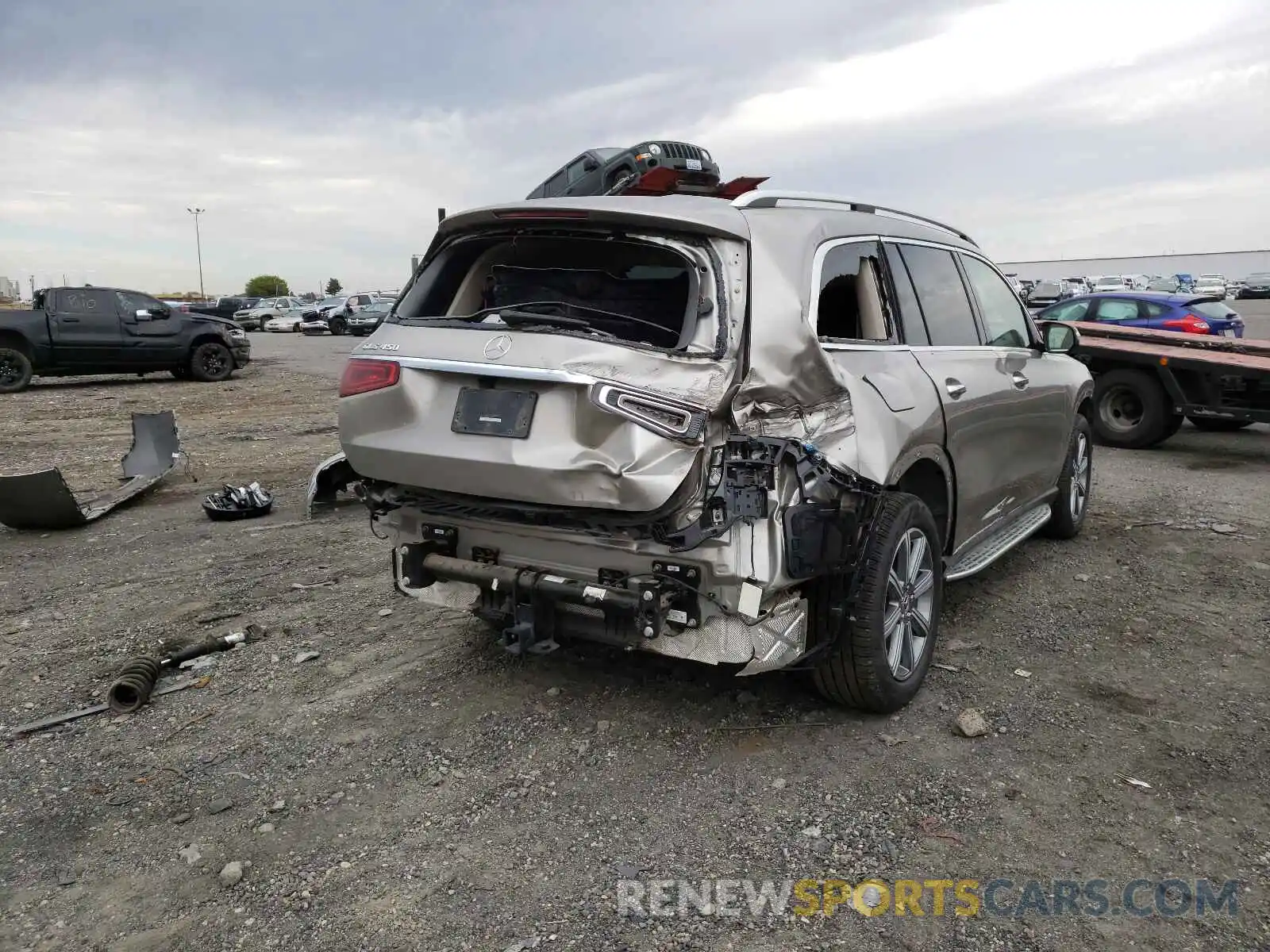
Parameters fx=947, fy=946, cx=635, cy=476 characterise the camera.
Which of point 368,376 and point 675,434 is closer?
point 675,434

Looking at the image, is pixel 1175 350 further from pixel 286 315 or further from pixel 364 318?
pixel 286 315

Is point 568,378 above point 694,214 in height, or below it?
below

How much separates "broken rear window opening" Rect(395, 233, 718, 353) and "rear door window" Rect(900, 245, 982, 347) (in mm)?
1292

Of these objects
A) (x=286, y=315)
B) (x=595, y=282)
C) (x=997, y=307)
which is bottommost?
(x=286, y=315)

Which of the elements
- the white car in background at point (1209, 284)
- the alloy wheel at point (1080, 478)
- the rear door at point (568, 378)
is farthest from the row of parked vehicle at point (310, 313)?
the white car in background at point (1209, 284)

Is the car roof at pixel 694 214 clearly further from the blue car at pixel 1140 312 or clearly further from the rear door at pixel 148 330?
the rear door at pixel 148 330

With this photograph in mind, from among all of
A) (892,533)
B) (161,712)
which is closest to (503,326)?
(892,533)

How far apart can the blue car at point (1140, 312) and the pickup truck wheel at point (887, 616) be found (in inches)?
431

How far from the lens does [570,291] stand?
145 inches

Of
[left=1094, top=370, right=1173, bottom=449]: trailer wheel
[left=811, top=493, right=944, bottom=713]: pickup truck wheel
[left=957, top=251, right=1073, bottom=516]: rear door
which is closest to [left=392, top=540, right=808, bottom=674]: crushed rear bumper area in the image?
[left=811, top=493, right=944, bottom=713]: pickup truck wheel

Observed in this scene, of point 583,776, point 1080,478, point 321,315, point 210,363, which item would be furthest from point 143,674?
point 321,315

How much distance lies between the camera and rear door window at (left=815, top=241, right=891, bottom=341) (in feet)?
11.6

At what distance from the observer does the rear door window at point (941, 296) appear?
4.25 meters

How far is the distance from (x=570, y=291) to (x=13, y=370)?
16.2 m
